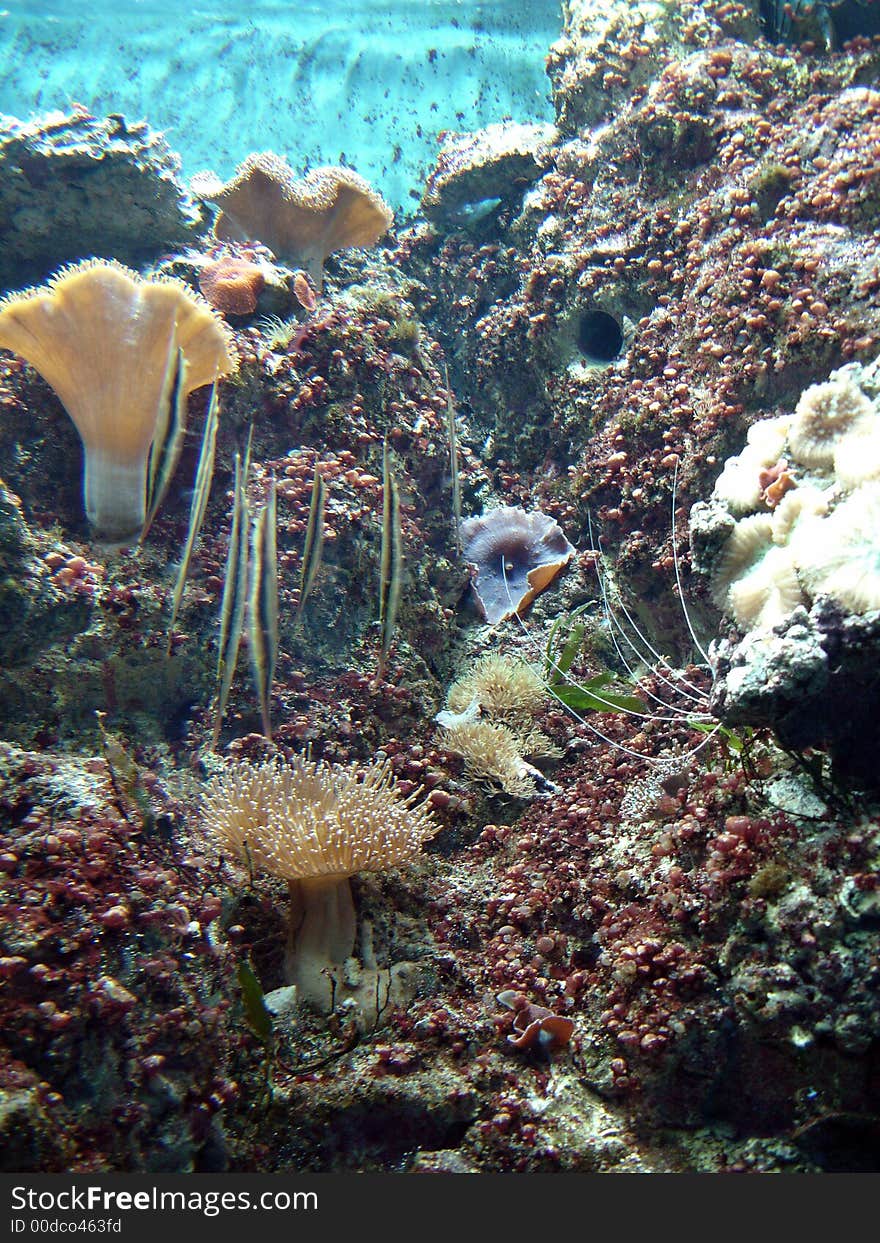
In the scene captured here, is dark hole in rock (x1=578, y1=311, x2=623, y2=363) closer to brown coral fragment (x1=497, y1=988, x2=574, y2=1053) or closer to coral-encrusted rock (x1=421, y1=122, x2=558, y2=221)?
coral-encrusted rock (x1=421, y1=122, x2=558, y2=221)

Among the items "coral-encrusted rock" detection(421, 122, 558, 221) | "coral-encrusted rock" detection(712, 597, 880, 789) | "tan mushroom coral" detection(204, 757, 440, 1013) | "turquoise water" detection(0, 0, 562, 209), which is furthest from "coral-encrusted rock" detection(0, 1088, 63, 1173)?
"turquoise water" detection(0, 0, 562, 209)

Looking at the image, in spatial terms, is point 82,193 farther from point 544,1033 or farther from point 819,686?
point 544,1033

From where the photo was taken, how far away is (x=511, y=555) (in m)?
5.23

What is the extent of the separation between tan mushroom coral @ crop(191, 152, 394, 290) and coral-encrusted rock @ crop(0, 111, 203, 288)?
45 centimetres

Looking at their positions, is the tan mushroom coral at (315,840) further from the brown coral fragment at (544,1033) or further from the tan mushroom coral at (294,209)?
the tan mushroom coral at (294,209)

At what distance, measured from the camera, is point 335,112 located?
1319 cm

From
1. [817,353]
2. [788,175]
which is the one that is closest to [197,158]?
[788,175]

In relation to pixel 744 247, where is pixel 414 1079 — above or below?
below

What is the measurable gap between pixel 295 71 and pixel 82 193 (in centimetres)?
1172

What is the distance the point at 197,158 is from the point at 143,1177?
17286 mm

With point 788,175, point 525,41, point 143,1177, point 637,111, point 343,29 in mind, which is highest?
point 343,29

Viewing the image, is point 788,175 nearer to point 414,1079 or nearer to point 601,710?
point 601,710

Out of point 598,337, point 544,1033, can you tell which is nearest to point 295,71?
point 598,337

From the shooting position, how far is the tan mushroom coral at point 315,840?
2.82 m
